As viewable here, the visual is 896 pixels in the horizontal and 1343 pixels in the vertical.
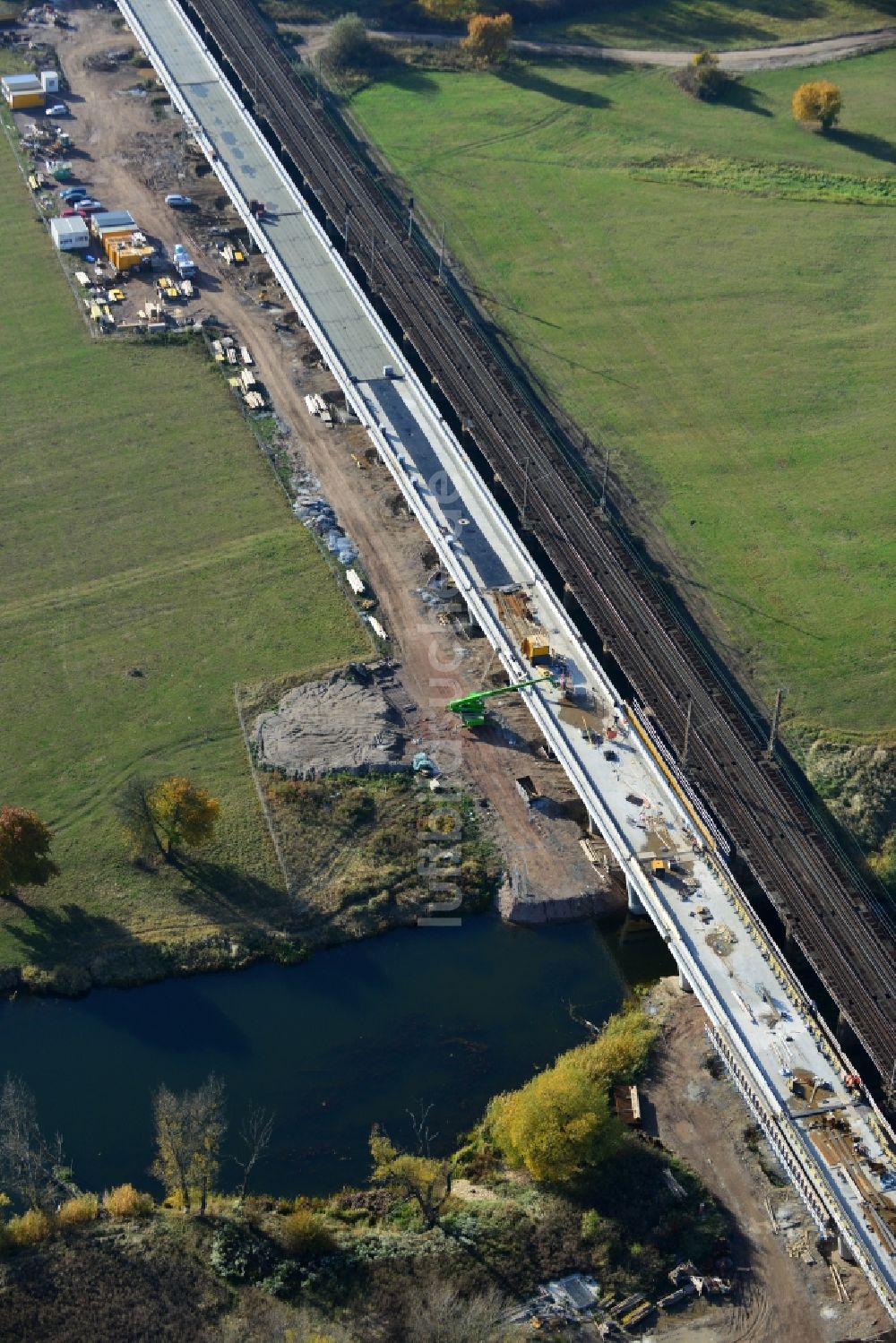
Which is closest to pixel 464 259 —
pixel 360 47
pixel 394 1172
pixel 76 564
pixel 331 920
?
pixel 360 47

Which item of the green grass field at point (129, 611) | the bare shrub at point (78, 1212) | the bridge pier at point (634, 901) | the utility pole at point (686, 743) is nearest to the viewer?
the bare shrub at point (78, 1212)

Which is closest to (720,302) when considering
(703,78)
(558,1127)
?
(703,78)

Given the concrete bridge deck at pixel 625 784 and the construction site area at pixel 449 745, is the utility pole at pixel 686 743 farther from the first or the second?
the construction site area at pixel 449 745

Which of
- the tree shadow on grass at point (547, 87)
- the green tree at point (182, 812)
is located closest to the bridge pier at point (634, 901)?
the green tree at point (182, 812)

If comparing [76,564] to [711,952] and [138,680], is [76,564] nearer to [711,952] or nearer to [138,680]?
[138,680]

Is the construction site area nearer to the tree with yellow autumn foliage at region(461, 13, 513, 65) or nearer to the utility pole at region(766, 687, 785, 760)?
the utility pole at region(766, 687, 785, 760)

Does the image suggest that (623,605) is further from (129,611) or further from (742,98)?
(742,98)
